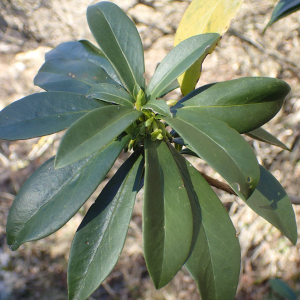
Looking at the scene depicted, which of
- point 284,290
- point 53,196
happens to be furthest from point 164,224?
point 284,290

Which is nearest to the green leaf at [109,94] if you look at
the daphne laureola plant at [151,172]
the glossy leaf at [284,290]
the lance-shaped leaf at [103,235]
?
the daphne laureola plant at [151,172]

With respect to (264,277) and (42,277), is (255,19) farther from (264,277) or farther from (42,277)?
(42,277)

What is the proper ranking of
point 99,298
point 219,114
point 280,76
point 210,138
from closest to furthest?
point 210,138 < point 219,114 < point 99,298 < point 280,76

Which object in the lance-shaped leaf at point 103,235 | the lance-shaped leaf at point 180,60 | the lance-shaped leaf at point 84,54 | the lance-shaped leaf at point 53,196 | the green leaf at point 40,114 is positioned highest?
the lance-shaped leaf at point 180,60

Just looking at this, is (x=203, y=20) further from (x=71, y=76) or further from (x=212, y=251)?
(x=212, y=251)

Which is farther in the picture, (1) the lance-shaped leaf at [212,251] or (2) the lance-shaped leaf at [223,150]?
(1) the lance-shaped leaf at [212,251]

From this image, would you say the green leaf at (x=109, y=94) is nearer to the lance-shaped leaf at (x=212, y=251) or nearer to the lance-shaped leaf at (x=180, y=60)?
the lance-shaped leaf at (x=180, y=60)

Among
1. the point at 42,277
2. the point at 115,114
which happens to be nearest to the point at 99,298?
the point at 42,277
